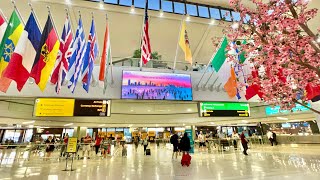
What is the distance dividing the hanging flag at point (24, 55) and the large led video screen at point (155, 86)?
15.7 ft

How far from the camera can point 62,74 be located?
696 cm

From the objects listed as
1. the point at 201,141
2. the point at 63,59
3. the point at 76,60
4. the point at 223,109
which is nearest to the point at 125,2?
the point at 76,60

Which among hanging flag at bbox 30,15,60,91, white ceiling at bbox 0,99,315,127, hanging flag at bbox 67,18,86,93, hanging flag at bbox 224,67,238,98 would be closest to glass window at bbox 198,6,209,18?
hanging flag at bbox 224,67,238,98

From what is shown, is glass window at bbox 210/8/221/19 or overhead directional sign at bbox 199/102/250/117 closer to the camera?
overhead directional sign at bbox 199/102/250/117

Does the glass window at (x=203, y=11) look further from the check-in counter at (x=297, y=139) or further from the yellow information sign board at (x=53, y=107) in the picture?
the check-in counter at (x=297, y=139)

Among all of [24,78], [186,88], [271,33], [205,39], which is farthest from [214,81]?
[24,78]

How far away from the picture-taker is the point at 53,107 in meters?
9.05

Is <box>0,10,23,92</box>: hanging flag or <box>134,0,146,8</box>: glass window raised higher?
<box>134,0,146,8</box>: glass window

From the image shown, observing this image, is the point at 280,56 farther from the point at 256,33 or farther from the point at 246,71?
the point at 246,71

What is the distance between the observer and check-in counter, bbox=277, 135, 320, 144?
1953 centimetres

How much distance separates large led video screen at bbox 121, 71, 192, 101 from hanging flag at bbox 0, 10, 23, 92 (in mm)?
5203

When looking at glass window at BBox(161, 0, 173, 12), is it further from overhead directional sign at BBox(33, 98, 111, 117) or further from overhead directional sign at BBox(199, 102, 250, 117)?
overhead directional sign at BBox(33, 98, 111, 117)

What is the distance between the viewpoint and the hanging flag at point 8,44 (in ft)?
17.6

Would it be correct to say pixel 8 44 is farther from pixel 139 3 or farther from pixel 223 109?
pixel 223 109
